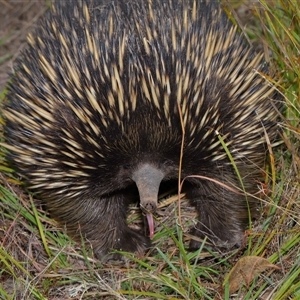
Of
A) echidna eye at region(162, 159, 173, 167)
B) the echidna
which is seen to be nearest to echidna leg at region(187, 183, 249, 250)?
the echidna

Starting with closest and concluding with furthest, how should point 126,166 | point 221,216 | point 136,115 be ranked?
point 136,115 → point 126,166 → point 221,216

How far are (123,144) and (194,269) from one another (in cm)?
56

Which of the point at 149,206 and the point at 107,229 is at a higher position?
the point at 149,206

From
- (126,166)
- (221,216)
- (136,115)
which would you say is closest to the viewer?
(136,115)

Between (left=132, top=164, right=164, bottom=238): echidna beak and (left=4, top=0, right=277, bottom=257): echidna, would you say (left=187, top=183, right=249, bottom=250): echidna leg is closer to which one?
(left=4, top=0, right=277, bottom=257): echidna

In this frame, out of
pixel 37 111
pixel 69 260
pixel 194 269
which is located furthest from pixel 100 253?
pixel 37 111

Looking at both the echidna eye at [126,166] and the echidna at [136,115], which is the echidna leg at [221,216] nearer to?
the echidna at [136,115]

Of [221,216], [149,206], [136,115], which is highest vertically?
[136,115]

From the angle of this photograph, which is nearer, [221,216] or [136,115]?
[136,115]

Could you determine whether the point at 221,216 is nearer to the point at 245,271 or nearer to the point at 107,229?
the point at 245,271


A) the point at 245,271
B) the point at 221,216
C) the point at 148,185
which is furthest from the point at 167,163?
the point at 245,271

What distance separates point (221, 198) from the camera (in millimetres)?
2930

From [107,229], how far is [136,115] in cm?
63

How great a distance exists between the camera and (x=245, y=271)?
2.67m
